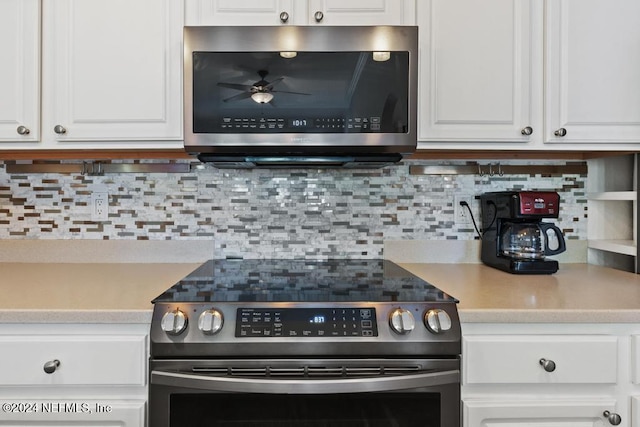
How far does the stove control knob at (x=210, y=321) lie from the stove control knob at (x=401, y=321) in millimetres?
412

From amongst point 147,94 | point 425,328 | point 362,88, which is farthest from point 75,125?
point 425,328

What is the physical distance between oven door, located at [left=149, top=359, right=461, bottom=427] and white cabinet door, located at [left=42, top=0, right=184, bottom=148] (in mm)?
837

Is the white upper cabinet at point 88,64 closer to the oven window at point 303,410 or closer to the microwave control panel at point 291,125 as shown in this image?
the microwave control panel at point 291,125

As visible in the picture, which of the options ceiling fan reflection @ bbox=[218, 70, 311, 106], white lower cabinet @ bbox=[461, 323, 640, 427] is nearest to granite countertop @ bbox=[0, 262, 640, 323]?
white lower cabinet @ bbox=[461, 323, 640, 427]

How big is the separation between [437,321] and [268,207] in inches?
34.8

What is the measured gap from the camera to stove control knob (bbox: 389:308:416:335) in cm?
99

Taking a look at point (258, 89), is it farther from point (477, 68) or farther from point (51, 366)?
point (51, 366)

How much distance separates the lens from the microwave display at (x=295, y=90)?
1271 millimetres

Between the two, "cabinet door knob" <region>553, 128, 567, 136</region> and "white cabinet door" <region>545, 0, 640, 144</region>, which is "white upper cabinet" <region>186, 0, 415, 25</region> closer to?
"white cabinet door" <region>545, 0, 640, 144</region>

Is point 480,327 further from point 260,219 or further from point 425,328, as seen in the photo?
point 260,219

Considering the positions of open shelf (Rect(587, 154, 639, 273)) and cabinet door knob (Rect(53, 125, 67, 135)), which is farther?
open shelf (Rect(587, 154, 639, 273))

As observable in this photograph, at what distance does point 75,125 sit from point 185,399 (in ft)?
3.15

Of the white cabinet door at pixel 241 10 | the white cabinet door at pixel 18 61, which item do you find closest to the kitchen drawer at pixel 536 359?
the white cabinet door at pixel 241 10

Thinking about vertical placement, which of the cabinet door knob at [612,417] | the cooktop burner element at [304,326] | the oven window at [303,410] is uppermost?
the cooktop burner element at [304,326]
